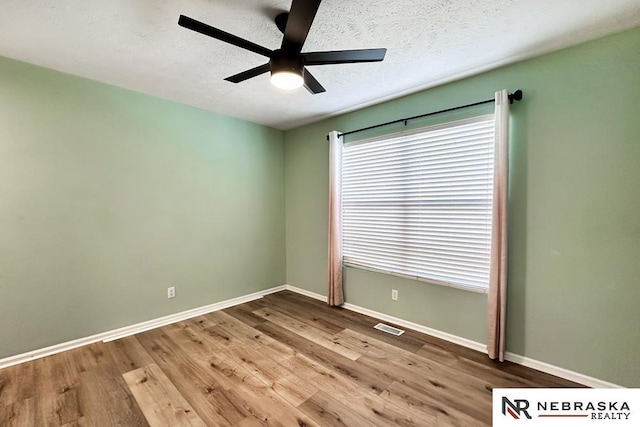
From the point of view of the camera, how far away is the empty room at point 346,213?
5.69 ft

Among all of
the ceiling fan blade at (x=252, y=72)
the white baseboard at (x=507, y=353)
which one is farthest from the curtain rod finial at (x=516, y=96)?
the white baseboard at (x=507, y=353)

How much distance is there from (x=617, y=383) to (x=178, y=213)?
4.23 m

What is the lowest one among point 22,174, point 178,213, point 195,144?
point 178,213

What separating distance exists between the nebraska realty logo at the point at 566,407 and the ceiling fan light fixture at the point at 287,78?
8.01 ft

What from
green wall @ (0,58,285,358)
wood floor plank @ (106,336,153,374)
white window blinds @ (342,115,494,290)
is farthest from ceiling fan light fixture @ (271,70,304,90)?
wood floor plank @ (106,336,153,374)

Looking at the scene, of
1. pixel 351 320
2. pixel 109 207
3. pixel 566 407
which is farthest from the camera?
pixel 351 320

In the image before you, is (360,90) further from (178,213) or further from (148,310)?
(148,310)

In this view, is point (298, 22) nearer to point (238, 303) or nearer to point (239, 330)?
point (239, 330)

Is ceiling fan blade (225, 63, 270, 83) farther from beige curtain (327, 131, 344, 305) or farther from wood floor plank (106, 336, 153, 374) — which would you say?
wood floor plank (106, 336, 153, 374)

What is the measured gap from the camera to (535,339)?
2180 millimetres

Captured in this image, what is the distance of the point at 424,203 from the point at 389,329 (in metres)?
1.43

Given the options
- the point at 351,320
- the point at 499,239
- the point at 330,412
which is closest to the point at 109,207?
the point at 330,412

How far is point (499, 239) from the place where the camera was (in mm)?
2238

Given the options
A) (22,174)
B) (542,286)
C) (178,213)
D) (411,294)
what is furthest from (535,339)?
(22,174)
